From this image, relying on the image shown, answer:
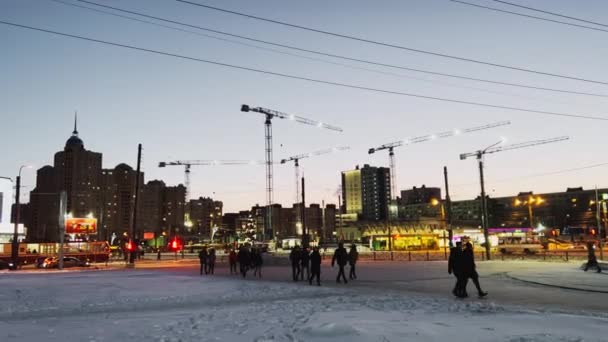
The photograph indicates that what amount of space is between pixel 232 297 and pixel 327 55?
970cm

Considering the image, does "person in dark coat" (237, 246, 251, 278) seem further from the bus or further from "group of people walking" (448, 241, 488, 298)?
the bus

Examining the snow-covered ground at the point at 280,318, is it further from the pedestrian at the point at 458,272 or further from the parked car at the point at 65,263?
the parked car at the point at 65,263

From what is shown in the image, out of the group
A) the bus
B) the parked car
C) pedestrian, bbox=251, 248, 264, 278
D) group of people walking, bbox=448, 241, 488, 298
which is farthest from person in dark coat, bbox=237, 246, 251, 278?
the bus

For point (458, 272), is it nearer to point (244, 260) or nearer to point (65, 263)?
point (244, 260)

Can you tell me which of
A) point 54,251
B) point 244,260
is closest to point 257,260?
point 244,260

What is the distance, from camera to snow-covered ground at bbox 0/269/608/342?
31.5 ft

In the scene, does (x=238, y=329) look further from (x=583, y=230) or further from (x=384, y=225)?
(x=583, y=230)

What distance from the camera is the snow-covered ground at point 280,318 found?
960 cm

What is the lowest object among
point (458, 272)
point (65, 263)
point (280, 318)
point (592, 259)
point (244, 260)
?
point (65, 263)

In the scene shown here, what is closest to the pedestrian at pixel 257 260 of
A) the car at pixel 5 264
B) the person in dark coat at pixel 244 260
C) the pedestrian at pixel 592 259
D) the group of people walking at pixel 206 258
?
the person in dark coat at pixel 244 260

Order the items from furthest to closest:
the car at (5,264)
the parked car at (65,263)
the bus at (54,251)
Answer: the bus at (54,251) < the parked car at (65,263) < the car at (5,264)

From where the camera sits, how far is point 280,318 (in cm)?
1201

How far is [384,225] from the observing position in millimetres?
91938

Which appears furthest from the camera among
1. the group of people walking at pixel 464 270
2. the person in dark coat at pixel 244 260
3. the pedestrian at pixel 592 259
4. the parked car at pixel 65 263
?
the parked car at pixel 65 263
